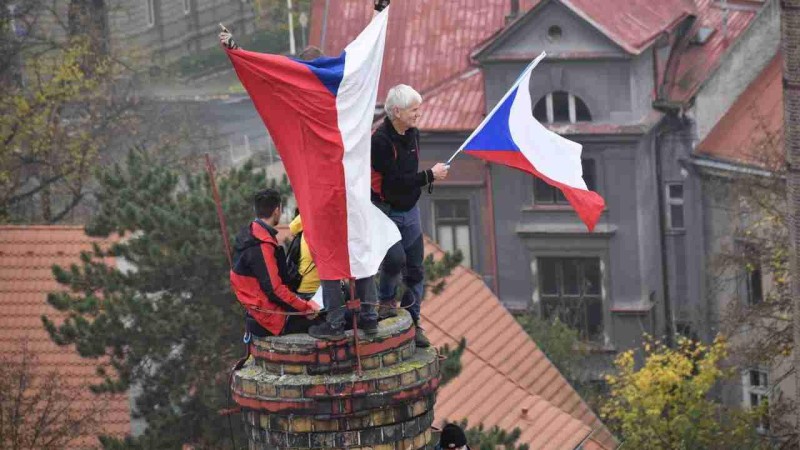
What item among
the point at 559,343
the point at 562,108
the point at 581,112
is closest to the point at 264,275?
the point at 559,343

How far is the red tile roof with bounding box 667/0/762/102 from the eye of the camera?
5000cm

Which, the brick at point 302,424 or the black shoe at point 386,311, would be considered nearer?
the brick at point 302,424

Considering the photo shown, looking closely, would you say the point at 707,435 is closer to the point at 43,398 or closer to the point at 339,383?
the point at 43,398

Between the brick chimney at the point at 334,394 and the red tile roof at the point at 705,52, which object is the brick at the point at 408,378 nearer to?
the brick chimney at the point at 334,394

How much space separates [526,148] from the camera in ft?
55.3

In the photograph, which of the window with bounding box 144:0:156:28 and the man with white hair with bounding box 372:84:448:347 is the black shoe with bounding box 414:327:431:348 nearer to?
the man with white hair with bounding box 372:84:448:347

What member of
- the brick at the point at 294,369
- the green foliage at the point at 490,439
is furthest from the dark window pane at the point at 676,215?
the brick at the point at 294,369

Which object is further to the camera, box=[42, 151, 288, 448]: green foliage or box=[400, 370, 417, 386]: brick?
box=[42, 151, 288, 448]: green foliage

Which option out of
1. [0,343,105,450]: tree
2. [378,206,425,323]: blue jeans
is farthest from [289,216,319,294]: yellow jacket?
[0,343,105,450]: tree

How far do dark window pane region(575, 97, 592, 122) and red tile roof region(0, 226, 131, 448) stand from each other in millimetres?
17769

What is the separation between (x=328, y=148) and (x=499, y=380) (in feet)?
63.6

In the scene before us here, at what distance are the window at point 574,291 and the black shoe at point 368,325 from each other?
119ft

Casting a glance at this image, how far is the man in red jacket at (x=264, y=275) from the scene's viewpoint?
14.2 metres

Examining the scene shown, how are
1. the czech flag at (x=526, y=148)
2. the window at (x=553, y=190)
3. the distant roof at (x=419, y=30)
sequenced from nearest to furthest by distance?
the czech flag at (x=526, y=148) < the window at (x=553, y=190) < the distant roof at (x=419, y=30)
